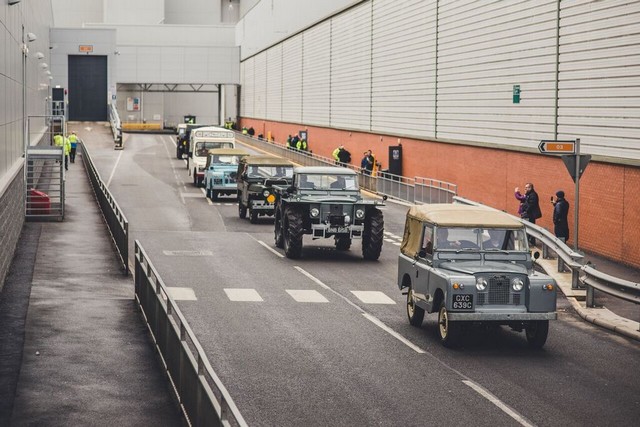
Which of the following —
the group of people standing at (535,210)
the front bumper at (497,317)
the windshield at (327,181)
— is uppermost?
the windshield at (327,181)

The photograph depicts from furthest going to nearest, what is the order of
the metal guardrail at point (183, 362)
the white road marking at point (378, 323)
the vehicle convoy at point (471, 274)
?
the white road marking at point (378, 323) < the vehicle convoy at point (471, 274) < the metal guardrail at point (183, 362)

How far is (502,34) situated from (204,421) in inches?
1288

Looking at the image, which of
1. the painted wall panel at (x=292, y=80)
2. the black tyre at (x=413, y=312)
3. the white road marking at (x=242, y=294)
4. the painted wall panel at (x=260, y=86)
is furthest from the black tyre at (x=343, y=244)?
the painted wall panel at (x=260, y=86)

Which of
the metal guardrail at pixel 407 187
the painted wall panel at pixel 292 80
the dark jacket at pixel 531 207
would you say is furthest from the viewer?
the painted wall panel at pixel 292 80

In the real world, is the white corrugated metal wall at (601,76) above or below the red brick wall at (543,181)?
above

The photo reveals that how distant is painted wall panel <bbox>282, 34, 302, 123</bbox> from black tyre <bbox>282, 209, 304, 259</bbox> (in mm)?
56530

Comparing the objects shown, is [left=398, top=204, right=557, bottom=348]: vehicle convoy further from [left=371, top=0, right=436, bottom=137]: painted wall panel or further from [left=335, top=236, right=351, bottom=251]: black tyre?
[left=371, top=0, right=436, bottom=137]: painted wall panel

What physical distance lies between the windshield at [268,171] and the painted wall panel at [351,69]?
2441cm

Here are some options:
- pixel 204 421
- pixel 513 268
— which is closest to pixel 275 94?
pixel 513 268

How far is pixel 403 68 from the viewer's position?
5534 cm

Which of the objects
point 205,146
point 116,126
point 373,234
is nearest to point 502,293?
point 373,234

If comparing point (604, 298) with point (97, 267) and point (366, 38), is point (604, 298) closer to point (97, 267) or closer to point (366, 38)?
point (97, 267)

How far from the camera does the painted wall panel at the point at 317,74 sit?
75.2 m

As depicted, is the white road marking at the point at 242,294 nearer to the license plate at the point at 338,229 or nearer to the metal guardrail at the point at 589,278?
the metal guardrail at the point at 589,278
